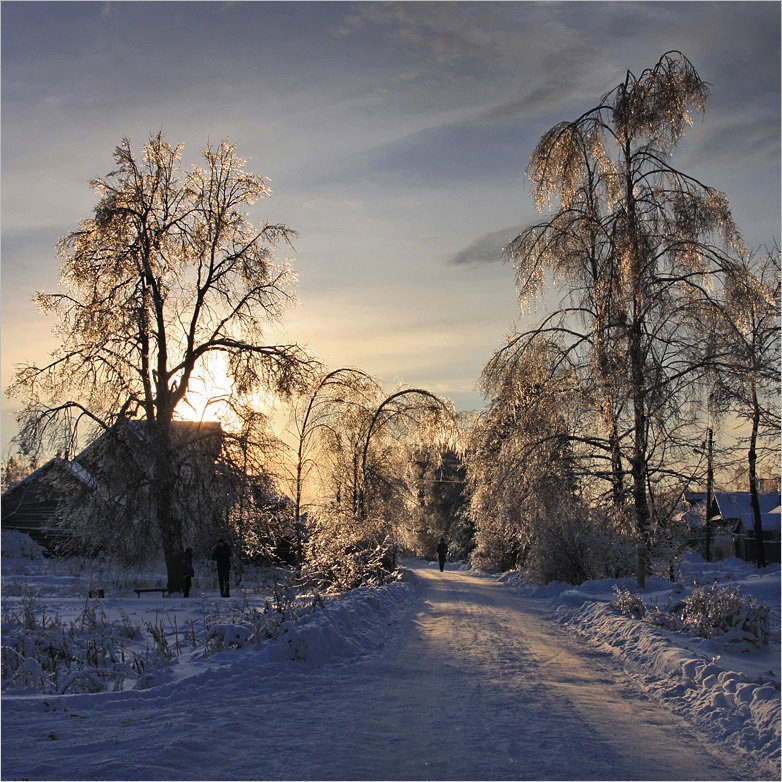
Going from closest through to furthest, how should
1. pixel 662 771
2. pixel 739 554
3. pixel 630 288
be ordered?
pixel 662 771 → pixel 630 288 → pixel 739 554

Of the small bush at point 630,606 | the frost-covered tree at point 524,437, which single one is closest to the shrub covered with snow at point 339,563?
the frost-covered tree at point 524,437

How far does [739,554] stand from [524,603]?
34.3 metres

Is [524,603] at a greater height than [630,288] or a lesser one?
lesser

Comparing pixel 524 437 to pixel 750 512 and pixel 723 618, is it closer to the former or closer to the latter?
pixel 723 618

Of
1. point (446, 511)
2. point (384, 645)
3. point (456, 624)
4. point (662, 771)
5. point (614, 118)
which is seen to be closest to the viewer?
point (662, 771)

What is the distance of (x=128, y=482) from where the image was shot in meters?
23.2

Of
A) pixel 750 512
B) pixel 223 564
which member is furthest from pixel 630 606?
pixel 750 512

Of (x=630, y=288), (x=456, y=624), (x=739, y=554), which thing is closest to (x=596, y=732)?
(x=456, y=624)

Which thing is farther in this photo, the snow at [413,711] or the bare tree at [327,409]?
the bare tree at [327,409]

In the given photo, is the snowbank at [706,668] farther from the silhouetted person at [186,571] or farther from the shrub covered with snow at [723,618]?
the silhouetted person at [186,571]

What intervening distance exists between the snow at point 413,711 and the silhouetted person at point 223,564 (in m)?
10.1

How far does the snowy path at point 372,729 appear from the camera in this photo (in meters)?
5.41

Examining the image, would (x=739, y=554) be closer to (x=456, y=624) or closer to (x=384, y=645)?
(x=456, y=624)

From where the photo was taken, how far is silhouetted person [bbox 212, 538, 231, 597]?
22.7 meters
